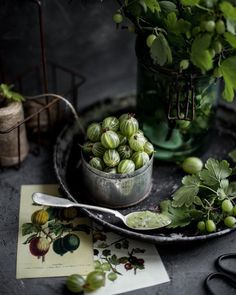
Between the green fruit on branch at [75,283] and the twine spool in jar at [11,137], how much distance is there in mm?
262

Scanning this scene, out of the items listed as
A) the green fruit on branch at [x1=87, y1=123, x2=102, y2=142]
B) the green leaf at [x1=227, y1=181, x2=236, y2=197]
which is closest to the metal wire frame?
the green fruit on branch at [x1=87, y1=123, x2=102, y2=142]

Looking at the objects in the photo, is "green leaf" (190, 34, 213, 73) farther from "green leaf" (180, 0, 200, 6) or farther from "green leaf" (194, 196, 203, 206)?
"green leaf" (194, 196, 203, 206)

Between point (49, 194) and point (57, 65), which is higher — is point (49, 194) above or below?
below

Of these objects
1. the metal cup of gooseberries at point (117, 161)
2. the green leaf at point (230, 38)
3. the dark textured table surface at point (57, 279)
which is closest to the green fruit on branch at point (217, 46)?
the green leaf at point (230, 38)

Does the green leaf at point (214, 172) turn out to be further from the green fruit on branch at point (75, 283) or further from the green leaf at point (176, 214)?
Answer: the green fruit on branch at point (75, 283)

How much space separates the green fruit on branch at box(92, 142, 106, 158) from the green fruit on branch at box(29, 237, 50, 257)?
0.15m

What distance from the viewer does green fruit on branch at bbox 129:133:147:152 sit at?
0.71m

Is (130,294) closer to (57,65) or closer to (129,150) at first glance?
(129,150)

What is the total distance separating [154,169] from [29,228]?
9.4 inches

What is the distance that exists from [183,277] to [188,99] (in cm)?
26

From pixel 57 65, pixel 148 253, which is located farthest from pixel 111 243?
pixel 57 65

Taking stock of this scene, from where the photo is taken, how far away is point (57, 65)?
2.97ft

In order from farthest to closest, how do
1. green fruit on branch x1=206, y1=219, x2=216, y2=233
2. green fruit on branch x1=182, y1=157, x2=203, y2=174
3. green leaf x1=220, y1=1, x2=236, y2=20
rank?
1. green fruit on branch x1=182, y1=157, x2=203, y2=174
2. green fruit on branch x1=206, y1=219, x2=216, y2=233
3. green leaf x1=220, y1=1, x2=236, y2=20

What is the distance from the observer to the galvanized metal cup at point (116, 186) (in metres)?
0.71
